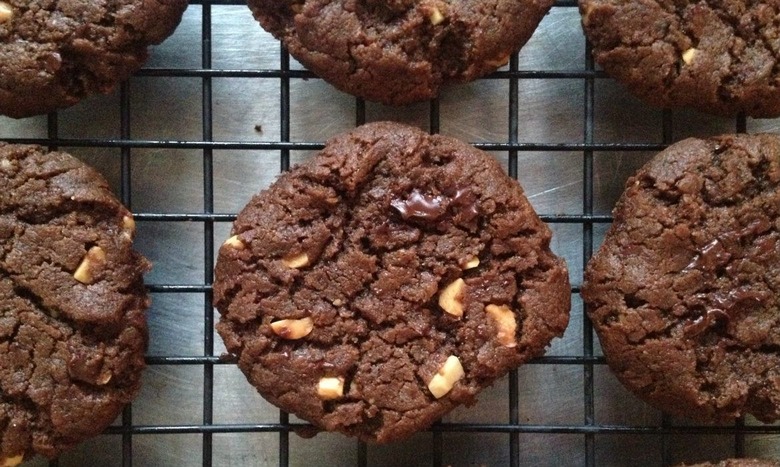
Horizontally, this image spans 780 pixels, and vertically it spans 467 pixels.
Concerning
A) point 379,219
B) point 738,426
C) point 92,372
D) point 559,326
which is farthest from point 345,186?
point 738,426

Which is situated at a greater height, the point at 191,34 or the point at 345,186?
the point at 191,34

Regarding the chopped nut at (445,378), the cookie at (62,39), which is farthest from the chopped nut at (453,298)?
the cookie at (62,39)

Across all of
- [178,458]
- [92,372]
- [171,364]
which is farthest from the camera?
[178,458]

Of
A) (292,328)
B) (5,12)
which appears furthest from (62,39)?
(292,328)

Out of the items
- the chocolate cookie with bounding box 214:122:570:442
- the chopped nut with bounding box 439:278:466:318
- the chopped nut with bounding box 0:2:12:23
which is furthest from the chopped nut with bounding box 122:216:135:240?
the chopped nut with bounding box 439:278:466:318

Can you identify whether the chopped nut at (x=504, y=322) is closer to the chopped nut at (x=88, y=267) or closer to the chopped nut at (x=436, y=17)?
the chopped nut at (x=436, y=17)

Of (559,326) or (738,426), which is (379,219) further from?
(738,426)

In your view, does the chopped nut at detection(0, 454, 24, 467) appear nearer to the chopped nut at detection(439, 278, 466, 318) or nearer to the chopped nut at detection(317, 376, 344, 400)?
the chopped nut at detection(317, 376, 344, 400)
